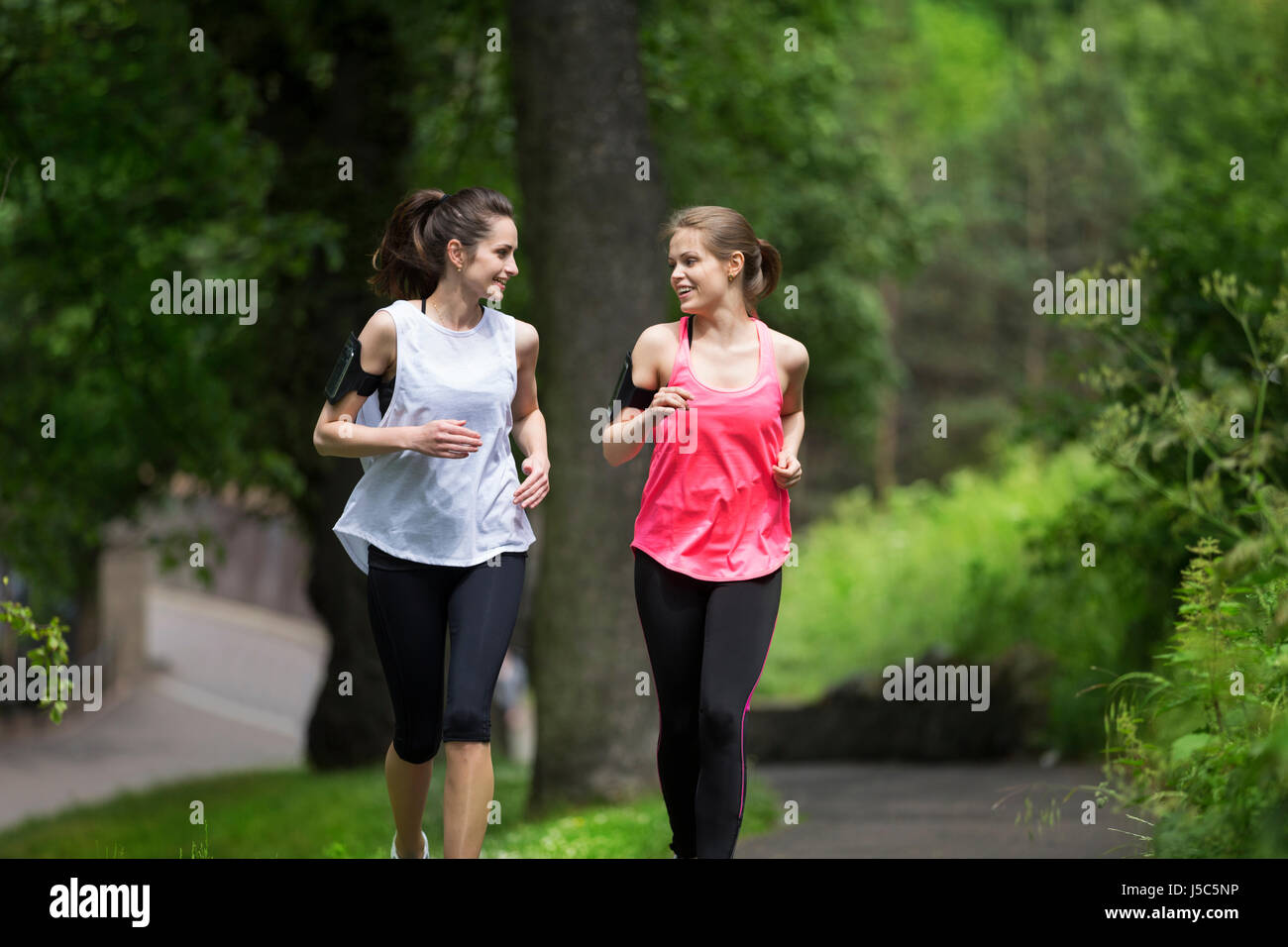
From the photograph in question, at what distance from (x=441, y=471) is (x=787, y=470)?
105cm

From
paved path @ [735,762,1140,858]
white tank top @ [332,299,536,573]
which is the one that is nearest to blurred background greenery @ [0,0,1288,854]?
paved path @ [735,762,1140,858]

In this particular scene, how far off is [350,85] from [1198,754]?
1046cm

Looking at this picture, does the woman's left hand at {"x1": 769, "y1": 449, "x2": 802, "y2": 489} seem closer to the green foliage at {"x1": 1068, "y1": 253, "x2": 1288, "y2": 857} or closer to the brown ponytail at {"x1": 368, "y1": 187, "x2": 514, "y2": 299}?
the brown ponytail at {"x1": 368, "y1": 187, "x2": 514, "y2": 299}

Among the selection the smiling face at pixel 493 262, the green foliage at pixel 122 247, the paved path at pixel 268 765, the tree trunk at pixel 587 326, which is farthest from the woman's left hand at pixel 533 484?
the green foliage at pixel 122 247

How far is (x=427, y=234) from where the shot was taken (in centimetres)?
493

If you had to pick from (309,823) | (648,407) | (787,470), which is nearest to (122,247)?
(309,823)

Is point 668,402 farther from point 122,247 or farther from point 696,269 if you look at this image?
point 122,247

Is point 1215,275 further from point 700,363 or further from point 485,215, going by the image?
point 485,215

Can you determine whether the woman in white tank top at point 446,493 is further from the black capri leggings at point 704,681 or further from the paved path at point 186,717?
the paved path at point 186,717

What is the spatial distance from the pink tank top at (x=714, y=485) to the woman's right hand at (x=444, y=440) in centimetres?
60

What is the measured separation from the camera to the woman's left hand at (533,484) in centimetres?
464

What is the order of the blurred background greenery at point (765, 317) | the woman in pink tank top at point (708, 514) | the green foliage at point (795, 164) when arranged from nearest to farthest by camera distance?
1. the woman in pink tank top at point (708, 514)
2. the blurred background greenery at point (765, 317)
3. the green foliage at point (795, 164)
